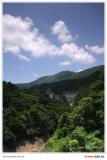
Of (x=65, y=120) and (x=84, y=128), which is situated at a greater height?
(x=65, y=120)

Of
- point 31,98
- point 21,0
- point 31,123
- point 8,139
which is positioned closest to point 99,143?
point 21,0

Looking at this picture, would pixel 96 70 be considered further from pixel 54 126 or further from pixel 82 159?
pixel 54 126

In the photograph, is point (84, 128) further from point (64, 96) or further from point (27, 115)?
point (64, 96)

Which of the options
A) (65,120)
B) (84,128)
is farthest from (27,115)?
(84,128)

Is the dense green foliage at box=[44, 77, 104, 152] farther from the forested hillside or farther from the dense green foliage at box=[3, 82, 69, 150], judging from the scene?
the dense green foliage at box=[3, 82, 69, 150]

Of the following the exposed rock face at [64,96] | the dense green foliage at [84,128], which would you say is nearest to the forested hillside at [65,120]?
the dense green foliage at [84,128]

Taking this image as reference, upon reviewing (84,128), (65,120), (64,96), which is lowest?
(84,128)

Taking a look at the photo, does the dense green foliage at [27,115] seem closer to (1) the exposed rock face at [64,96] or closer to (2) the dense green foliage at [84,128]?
(1) the exposed rock face at [64,96]
